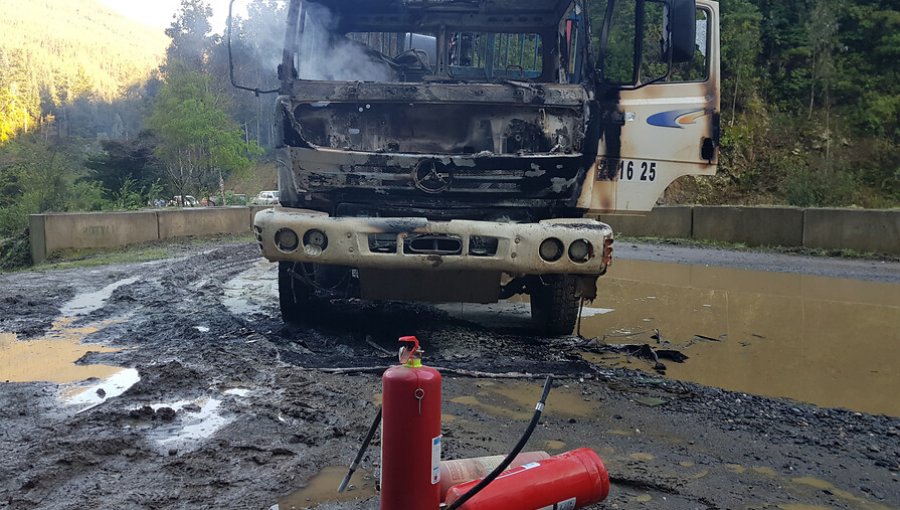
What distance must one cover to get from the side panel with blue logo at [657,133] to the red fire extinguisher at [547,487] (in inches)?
112

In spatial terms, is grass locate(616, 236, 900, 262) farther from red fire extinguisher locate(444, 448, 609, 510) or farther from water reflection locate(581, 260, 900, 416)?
red fire extinguisher locate(444, 448, 609, 510)

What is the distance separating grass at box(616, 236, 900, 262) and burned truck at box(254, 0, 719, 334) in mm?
7260

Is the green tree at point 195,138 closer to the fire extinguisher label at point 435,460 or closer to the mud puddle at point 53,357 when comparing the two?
the mud puddle at point 53,357

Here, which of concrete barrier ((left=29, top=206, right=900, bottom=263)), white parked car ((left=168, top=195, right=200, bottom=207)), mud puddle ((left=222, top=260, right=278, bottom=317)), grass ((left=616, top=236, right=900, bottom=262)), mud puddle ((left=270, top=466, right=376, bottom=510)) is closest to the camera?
mud puddle ((left=270, top=466, right=376, bottom=510))

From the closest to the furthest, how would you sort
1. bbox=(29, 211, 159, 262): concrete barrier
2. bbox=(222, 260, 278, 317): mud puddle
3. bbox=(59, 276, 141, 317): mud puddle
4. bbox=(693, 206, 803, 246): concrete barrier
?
bbox=(59, 276, 141, 317): mud puddle, bbox=(222, 260, 278, 317): mud puddle, bbox=(29, 211, 159, 262): concrete barrier, bbox=(693, 206, 803, 246): concrete barrier

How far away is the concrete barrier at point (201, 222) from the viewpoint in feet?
44.9

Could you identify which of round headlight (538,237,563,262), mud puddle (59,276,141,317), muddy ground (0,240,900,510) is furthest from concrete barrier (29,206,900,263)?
round headlight (538,237,563,262)

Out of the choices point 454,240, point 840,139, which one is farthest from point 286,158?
point 840,139

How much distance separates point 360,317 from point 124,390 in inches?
94.1

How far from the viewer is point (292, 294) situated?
216 inches

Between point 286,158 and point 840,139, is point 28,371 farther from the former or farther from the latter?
point 840,139

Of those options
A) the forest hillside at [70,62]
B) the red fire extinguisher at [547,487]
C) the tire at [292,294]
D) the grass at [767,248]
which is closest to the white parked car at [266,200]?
the grass at [767,248]

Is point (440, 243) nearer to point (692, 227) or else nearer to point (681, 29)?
point (681, 29)

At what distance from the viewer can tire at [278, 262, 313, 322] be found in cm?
539
